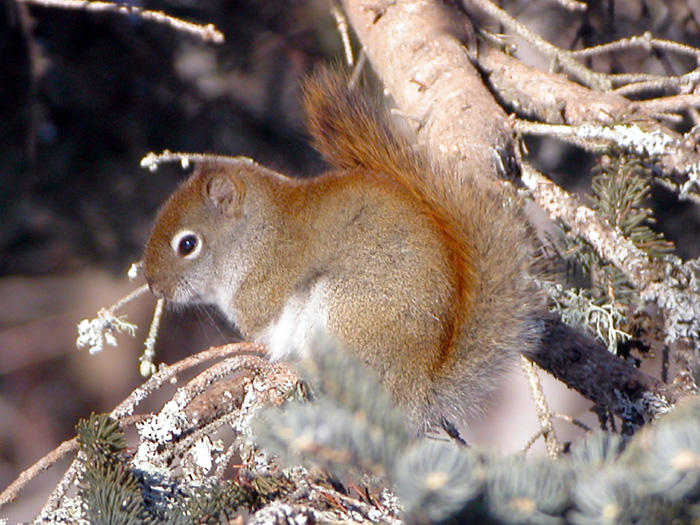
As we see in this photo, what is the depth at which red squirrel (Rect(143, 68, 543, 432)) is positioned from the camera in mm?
1260

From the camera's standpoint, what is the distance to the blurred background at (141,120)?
2102 millimetres

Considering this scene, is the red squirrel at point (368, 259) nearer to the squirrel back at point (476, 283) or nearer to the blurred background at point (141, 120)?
the squirrel back at point (476, 283)

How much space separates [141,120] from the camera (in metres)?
2.23

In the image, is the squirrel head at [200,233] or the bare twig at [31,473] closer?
the bare twig at [31,473]

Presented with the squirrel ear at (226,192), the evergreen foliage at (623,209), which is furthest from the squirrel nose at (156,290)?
the evergreen foliage at (623,209)

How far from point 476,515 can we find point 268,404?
0.62 meters

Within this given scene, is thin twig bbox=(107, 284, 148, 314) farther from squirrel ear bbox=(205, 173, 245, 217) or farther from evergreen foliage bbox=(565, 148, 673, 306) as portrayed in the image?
evergreen foliage bbox=(565, 148, 673, 306)

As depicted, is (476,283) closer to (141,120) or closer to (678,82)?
(678,82)

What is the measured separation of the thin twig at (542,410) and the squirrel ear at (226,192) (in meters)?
0.70

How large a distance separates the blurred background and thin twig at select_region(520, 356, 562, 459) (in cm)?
71

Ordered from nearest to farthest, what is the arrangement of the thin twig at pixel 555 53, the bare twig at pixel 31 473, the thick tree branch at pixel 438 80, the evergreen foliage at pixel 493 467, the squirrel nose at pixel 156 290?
the evergreen foliage at pixel 493 467
the bare twig at pixel 31 473
the thick tree branch at pixel 438 80
the thin twig at pixel 555 53
the squirrel nose at pixel 156 290

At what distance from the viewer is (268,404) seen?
1.13m

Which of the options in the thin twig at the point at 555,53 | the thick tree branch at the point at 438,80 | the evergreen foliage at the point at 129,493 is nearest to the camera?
the evergreen foliage at the point at 129,493

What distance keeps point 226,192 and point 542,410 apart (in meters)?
0.81
